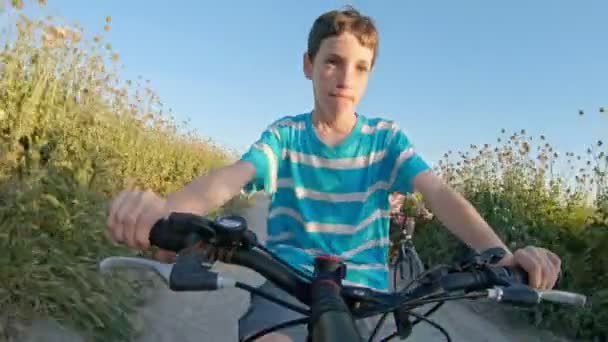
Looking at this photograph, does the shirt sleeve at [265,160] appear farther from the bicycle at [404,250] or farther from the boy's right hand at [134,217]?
the bicycle at [404,250]

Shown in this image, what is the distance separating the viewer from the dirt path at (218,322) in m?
4.38

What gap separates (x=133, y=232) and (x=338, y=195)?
1.15 metres

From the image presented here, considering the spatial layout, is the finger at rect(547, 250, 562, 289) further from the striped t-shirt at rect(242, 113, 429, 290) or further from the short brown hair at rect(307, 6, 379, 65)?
the short brown hair at rect(307, 6, 379, 65)

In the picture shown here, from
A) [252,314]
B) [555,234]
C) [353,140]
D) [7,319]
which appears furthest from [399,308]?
[555,234]

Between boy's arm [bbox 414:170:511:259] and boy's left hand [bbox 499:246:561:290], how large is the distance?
229 mm

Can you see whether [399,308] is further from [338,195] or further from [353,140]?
[353,140]

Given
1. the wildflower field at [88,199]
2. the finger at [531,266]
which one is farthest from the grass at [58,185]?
the finger at [531,266]

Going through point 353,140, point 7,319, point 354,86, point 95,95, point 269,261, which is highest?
point 95,95

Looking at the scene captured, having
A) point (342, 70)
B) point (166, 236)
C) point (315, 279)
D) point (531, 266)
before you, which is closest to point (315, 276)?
point (315, 279)

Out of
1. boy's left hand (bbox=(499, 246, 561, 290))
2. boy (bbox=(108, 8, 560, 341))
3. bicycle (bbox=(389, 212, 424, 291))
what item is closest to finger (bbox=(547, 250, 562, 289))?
boy's left hand (bbox=(499, 246, 561, 290))

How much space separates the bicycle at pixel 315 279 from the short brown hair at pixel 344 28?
1077 mm

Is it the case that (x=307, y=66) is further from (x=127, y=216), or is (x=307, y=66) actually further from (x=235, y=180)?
(x=127, y=216)

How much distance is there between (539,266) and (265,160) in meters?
1.07

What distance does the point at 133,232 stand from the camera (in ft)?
3.55
